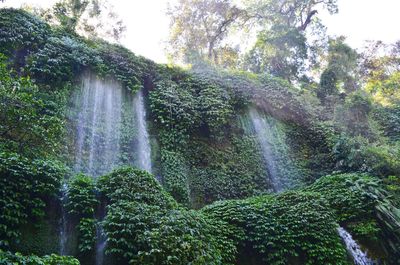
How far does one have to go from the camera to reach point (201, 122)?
1173 cm

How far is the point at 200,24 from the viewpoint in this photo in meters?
20.6

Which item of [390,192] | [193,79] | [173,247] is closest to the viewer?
[173,247]

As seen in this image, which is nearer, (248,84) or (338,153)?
(338,153)

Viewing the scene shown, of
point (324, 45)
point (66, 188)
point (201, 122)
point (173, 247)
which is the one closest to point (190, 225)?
point (173, 247)

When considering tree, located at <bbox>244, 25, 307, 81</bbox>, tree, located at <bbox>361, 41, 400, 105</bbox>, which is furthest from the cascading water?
tree, located at <bbox>361, 41, 400, 105</bbox>

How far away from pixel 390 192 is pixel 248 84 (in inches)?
264

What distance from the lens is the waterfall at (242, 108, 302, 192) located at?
1159cm

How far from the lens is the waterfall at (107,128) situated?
30.6 feet

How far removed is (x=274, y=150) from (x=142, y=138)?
4824mm

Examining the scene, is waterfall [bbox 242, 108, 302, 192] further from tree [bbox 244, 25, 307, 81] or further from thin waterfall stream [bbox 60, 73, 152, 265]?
tree [bbox 244, 25, 307, 81]

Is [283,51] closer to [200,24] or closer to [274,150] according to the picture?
[200,24]

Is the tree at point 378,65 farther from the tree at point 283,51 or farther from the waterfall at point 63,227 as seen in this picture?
the waterfall at point 63,227

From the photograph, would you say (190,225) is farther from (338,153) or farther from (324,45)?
(324,45)

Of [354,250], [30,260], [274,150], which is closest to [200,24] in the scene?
[274,150]
